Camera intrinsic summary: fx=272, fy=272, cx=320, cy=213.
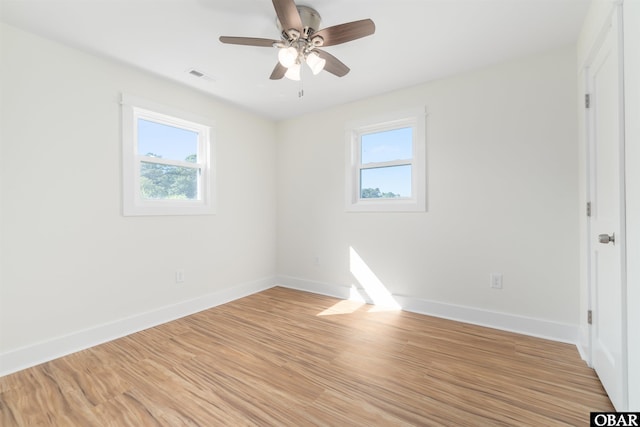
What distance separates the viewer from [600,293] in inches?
70.2

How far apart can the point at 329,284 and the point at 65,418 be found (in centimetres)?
271

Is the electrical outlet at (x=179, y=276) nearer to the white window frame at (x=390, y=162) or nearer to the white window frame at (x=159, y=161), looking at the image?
the white window frame at (x=159, y=161)

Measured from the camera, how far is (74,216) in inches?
89.9

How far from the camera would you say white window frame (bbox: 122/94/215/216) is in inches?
102

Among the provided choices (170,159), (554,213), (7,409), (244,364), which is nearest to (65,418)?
(7,409)

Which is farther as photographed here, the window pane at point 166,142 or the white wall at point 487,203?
the window pane at point 166,142

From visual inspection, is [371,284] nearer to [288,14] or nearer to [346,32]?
[346,32]

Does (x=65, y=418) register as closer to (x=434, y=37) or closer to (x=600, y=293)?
(x=600, y=293)

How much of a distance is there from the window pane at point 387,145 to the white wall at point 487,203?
28 cm

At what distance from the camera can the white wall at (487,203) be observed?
2.36 meters

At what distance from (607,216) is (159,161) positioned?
3.69m

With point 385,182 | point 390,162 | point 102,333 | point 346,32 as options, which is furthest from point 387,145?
point 102,333

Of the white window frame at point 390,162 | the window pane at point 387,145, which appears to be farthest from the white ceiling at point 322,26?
the window pane at point 387,145

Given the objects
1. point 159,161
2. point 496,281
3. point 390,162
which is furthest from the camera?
point 390,162
